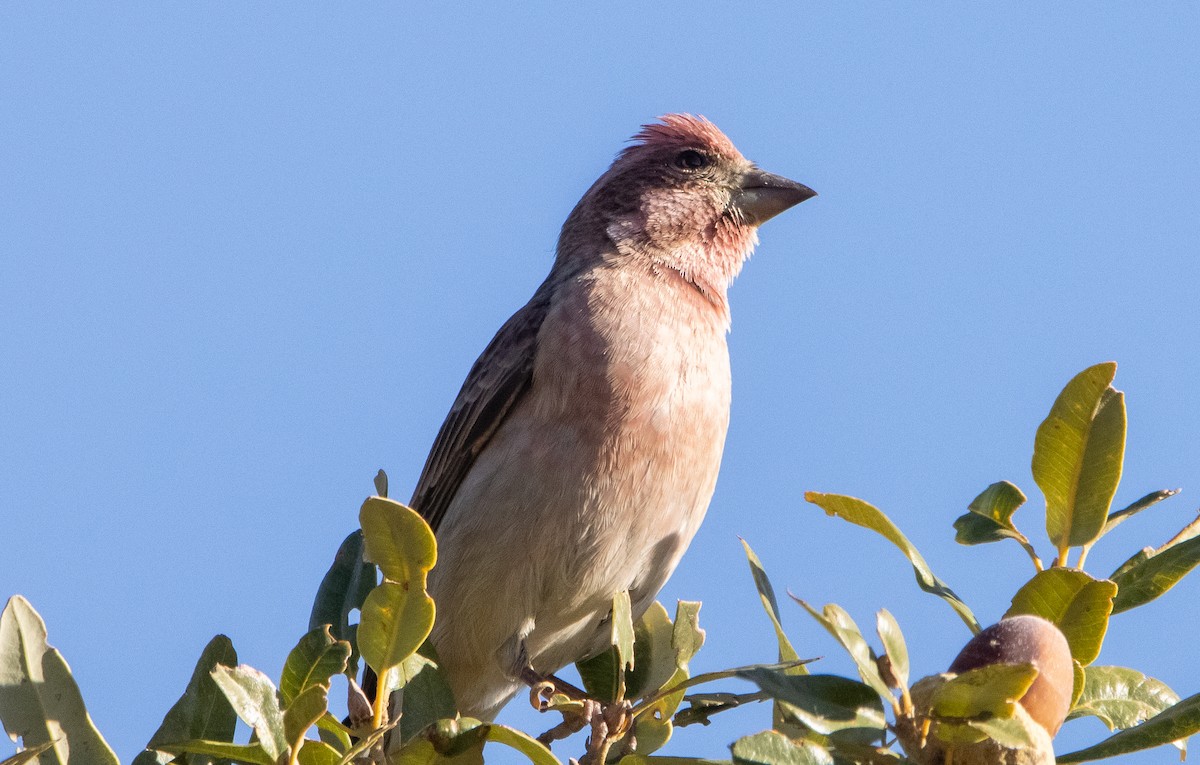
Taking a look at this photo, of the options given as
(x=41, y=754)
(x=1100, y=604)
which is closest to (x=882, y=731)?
(x=1100, y=604)

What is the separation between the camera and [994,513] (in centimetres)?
348

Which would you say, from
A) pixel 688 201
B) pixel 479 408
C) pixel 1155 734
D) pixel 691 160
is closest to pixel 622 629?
pixel 1155 734

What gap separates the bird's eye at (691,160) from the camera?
7309mm

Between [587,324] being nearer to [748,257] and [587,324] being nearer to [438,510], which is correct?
[438,510]

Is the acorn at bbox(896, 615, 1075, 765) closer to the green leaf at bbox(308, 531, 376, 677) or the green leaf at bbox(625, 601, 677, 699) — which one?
the green leaf at bbox(625, 601, 677, 699)

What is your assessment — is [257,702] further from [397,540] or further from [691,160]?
[691,160]

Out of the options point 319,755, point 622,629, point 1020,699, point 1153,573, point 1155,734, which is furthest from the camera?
point 622,629

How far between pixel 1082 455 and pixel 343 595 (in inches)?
77.7

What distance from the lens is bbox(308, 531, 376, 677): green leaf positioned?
372 centimetres

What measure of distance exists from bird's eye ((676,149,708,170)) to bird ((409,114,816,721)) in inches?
44.0

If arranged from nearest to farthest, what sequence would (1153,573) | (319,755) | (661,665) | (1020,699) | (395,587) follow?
(1020,699), (319,755), (395,587), (1153,573), (661,665)

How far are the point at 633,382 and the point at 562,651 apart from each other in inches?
47.3

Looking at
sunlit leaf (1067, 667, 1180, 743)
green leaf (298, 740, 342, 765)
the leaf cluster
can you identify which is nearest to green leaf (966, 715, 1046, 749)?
the leaf cluster

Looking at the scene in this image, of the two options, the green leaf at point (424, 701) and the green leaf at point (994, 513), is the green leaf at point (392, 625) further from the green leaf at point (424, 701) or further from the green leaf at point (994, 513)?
the green leaf at point (994, 513)
